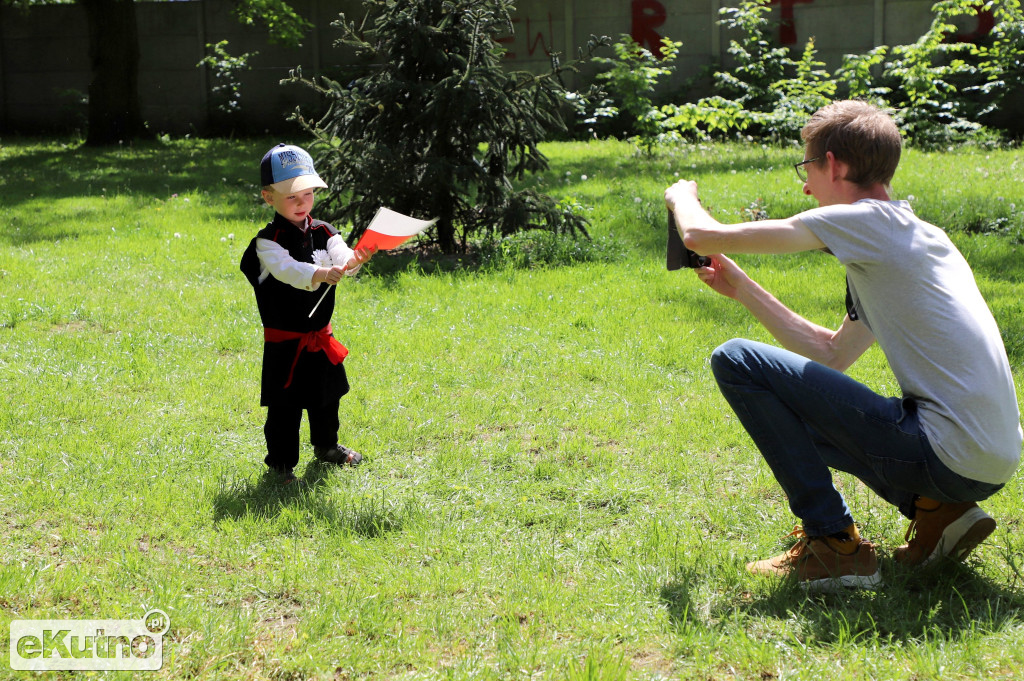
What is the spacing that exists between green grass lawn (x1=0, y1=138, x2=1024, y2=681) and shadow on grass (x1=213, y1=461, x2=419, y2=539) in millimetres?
13

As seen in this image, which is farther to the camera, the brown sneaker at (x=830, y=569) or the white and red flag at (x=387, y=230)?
the white and red flag at (x=387, y=230)

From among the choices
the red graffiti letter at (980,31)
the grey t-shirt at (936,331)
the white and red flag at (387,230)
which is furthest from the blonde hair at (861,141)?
the red graffiti letter at (980,31)

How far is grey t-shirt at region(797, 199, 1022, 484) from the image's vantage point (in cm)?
266

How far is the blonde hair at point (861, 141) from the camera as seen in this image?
9.23 ft

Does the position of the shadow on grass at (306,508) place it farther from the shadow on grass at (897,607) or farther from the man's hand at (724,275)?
the man's hand at (724,275)

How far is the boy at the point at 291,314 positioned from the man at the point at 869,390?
160cm

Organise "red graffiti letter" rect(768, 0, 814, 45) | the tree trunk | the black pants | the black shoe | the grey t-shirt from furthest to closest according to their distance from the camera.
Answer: "red graffiti letter" rect(768, 0, 814, 45), the tree trunk, the black shoe, the black pants, the grey t-shirt

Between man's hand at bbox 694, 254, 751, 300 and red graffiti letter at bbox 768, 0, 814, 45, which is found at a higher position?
red graffiti letter at bbox 768, 0, 814, 45

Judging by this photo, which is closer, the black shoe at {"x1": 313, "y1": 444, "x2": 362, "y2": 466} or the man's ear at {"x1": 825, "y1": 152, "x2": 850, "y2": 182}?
the man's ear at {"x1": 825, "y1": 152, "x2": 850, "y2": 182}

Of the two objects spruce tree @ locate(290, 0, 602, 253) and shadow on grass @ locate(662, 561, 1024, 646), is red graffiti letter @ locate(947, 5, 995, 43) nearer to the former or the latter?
spruce tree @ locate(290, 0, 602, 253)

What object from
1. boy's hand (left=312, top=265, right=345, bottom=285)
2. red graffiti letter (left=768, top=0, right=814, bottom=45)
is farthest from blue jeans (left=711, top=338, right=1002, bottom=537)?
red graffiti letter (left=768, top=0, right=814, bottom=45)

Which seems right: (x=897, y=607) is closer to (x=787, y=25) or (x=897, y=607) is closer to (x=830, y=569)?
(x=830, y=569)

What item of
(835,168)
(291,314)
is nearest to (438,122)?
(291,314)

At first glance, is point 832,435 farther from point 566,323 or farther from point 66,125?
point 66,125
